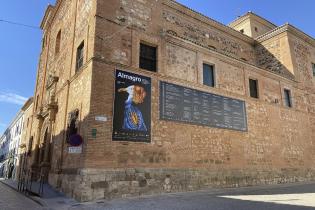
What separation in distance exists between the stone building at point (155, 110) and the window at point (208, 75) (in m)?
0.06

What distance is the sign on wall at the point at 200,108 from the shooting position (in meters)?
11.3

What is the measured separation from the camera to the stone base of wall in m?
8.71

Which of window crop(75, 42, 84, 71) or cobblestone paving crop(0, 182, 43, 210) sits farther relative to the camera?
window crop(75, 42, 84, 71)

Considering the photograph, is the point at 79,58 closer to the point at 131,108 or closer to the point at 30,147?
the point at 131,108

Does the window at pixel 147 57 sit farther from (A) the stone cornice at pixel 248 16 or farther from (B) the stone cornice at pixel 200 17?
(A) the stone cornice at pixel 248 16

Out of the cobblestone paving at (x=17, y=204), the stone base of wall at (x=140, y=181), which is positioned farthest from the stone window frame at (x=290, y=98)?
the cobblestone paving at (x=17, y=204)

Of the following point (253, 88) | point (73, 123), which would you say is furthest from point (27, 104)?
point (253, 88)

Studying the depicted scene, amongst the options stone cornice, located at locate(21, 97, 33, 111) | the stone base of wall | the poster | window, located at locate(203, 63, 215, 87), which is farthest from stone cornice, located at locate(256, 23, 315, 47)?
stone cornice, located at locate(21, 97, 33, 111)

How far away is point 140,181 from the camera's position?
31.8 feet

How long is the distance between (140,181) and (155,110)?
2.81 metres

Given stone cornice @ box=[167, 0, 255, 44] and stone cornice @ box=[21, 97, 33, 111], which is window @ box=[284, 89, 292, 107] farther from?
stone cornice @ box=[21, 97, 33, 111]

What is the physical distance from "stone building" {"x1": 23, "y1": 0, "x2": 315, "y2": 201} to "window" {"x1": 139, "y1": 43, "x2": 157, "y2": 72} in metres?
0.05

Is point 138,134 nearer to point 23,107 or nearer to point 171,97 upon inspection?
point 171,97

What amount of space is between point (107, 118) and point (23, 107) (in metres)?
21.6
